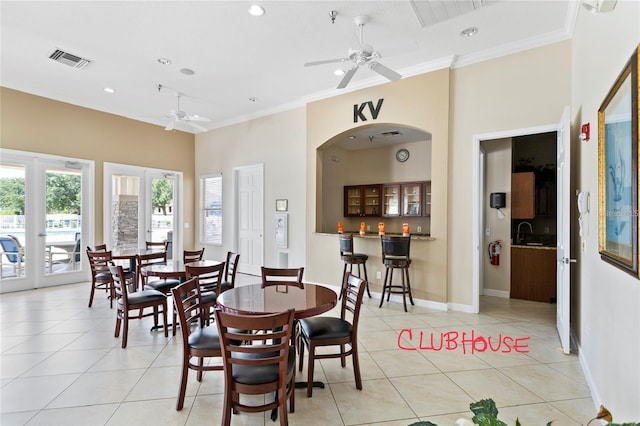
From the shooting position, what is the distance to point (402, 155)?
25.3 feet

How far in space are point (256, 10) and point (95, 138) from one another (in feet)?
16.3

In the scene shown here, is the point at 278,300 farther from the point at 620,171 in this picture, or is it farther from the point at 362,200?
the point at 362,200

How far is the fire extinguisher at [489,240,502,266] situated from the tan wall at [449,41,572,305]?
4.15 ft

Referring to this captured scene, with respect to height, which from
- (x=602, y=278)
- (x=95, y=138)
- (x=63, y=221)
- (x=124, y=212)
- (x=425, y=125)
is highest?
(x=95, y=138)

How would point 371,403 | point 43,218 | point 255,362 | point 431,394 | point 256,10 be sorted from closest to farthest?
point 255,362 → point 371,403 → point 431,394 → point 256,10 → point 43,218

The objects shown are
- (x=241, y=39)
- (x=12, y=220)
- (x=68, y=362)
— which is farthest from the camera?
(x=12, y=220)

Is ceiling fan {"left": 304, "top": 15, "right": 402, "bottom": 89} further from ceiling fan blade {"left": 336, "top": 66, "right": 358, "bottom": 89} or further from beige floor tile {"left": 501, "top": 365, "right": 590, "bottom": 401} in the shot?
beige floor tile {"left": 501, "top": 365, "right": 590, "bottom": 401}

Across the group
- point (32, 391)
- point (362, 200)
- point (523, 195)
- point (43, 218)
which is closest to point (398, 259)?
point (523, 195)

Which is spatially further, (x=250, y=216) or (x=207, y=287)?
(x=250, y=216)

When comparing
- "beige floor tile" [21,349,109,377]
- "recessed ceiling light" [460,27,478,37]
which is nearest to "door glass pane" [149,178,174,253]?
"beige floor tile" [21,349,109,377]

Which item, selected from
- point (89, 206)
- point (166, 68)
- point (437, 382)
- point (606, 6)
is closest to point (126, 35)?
point (166, 68)

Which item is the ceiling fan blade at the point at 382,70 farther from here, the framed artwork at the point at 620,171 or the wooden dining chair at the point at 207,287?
the wooden dining chair at the point at 207,287

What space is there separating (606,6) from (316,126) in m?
4.64

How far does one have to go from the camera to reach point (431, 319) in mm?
4191
